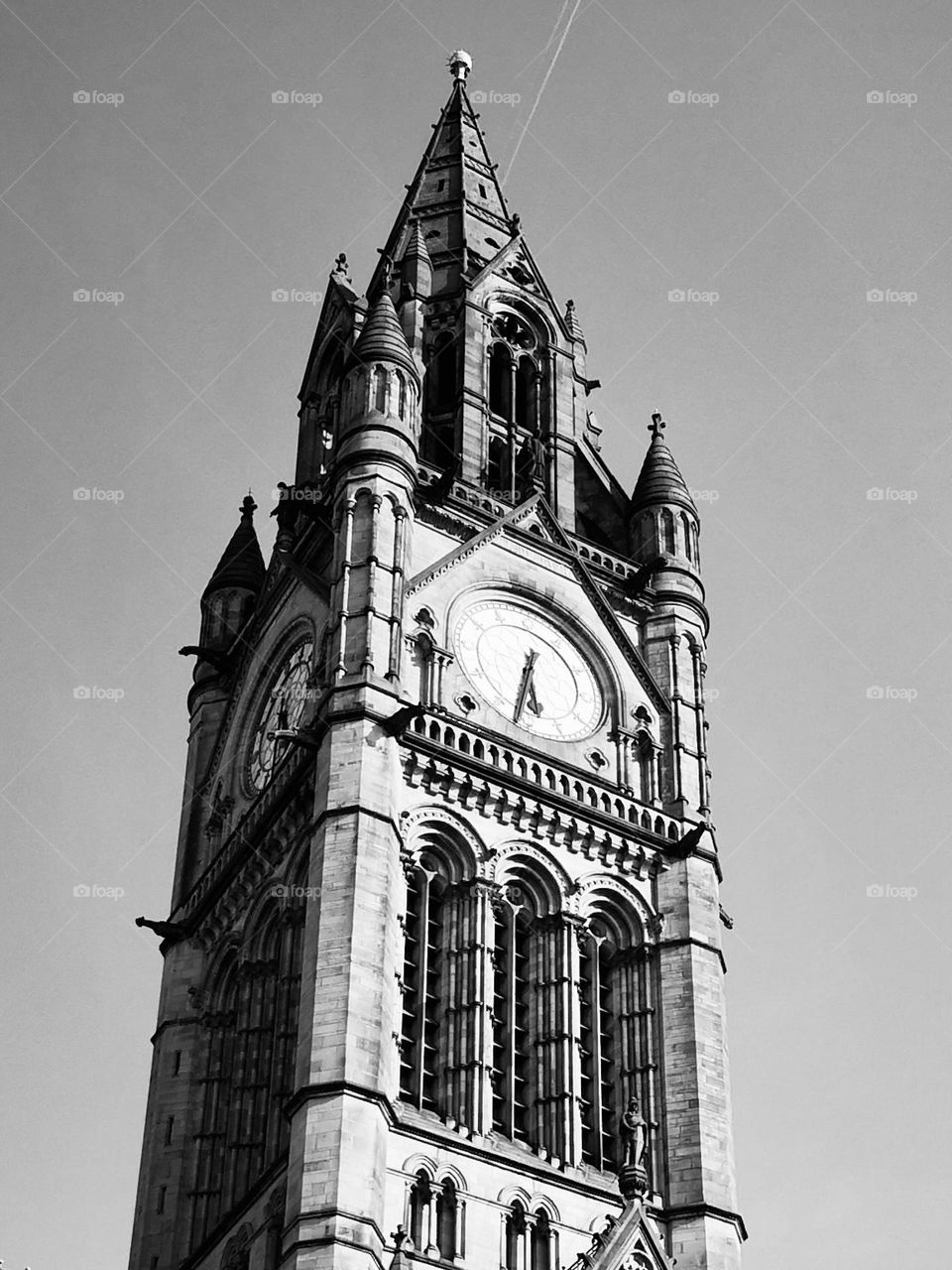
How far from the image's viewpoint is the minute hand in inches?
1807

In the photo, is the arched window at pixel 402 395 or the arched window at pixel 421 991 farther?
the arched window at pixel 402 395

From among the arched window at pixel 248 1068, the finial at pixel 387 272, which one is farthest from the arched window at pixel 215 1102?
the finial at pixel 387 272

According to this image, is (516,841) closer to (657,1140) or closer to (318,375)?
(657,1140)

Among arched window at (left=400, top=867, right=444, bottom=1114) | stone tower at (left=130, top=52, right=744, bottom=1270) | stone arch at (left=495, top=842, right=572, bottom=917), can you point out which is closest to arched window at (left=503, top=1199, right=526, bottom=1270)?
stone tower at (left=130, top=52, right=744, bottom=1270)

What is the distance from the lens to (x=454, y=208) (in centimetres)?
5725

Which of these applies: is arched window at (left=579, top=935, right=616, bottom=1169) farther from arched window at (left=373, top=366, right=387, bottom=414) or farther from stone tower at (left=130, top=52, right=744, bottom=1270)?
arched window at (left=373, top=366, right=387, bottom=414)

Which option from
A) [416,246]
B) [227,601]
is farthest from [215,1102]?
[416,246]

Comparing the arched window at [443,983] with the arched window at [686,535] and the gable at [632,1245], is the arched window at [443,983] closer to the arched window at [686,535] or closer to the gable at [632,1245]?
the gable at [632,1245]

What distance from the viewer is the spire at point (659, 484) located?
172 feet

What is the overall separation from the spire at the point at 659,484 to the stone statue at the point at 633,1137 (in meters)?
15.2

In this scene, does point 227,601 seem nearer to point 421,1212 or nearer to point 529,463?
point 529,463

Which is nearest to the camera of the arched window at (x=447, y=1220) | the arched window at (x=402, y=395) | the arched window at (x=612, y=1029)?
the arched window at (x=447, y=1220)

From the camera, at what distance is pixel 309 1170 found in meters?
36.7

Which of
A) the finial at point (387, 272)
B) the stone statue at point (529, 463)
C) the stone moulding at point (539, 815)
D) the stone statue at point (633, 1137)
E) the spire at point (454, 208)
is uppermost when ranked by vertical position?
the spire at point (454, 208)
